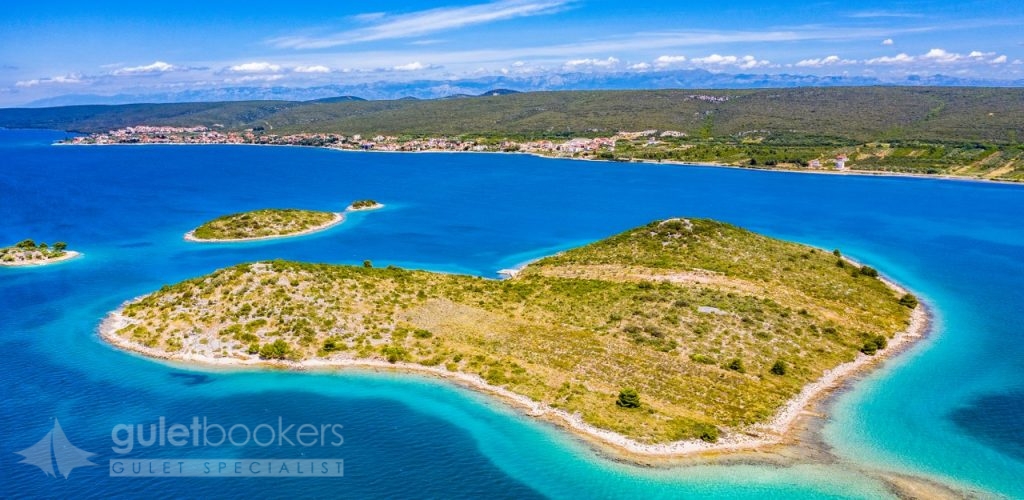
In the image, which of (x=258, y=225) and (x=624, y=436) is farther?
(x=258, y=225)

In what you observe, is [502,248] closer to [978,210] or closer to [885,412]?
[885,412]

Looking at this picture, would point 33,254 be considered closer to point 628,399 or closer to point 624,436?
point 628,399

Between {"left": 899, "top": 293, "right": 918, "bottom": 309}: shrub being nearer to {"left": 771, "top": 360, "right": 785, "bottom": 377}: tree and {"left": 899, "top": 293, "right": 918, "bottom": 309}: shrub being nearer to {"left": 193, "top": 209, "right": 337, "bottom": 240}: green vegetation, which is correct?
{"left": 771, "top": 360, "right": 785, "bottom": 377}: tree

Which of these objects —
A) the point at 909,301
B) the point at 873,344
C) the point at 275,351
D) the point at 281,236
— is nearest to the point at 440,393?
Result: the point at 275,351

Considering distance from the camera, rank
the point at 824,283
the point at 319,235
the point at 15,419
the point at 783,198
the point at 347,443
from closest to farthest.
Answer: the point at 347,443, the point at 15,419, the point at 824,283, the point at 319,235, the point at 783,198

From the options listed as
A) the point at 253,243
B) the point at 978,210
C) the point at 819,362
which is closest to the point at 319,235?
the point at 253,243

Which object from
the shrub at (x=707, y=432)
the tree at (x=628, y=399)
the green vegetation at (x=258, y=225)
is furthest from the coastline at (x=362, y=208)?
the shrub at (x=707, y=432)

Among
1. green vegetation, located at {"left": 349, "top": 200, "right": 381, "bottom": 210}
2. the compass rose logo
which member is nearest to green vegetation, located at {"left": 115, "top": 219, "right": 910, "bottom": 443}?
the compass rose logo
